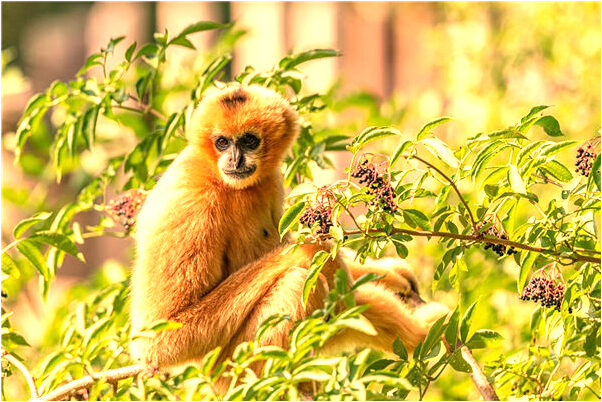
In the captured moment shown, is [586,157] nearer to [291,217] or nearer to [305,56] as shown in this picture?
[291,217]

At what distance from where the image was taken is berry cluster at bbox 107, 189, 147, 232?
3.33 metres

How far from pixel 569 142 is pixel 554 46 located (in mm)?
5796

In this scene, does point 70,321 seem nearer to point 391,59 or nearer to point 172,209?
point 172,209

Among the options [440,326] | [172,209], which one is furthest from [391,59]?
[440,326]

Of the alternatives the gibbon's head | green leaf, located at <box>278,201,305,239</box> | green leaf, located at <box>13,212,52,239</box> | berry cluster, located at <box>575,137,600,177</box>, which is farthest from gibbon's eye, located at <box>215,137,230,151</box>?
berry cluster, located at <box>575,137,600,177</box>

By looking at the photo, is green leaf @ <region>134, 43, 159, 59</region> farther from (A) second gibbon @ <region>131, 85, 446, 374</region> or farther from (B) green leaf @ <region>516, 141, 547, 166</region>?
(B) green leaf @ <region>516, 141, 547, 166</region>

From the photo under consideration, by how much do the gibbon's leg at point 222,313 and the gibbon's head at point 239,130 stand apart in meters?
0.42

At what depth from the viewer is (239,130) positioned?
3.45 m

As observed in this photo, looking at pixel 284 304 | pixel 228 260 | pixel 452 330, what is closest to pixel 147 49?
pixel 228 260

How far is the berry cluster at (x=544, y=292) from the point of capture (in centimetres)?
220

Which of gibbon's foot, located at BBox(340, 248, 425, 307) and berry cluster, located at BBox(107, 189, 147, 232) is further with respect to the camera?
gibbon's foot, located at BBox(340, 248, 425, 307)

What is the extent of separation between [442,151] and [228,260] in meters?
1.58

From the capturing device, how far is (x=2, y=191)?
4.11 meters

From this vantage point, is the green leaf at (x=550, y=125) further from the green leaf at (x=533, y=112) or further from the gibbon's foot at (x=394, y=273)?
the gibbon's foot at (x=394, y=273)
